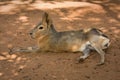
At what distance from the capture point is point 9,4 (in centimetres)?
1032

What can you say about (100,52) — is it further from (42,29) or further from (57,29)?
(57,29)

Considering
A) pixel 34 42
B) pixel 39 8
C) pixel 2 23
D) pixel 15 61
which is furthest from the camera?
pixel 39 8

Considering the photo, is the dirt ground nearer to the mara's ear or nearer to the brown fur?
the brown fur

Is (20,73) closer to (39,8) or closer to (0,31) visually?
(0,31)

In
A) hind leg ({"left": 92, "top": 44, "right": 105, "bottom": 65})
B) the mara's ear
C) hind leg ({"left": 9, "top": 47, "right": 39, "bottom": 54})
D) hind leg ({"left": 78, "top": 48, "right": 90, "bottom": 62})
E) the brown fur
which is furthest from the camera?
hind leg ({"left": 9, "top": 47, "right": 39, "bottom": 54})

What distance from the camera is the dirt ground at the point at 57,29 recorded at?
18.8 ft

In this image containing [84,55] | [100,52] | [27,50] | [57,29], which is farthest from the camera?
[57,29]

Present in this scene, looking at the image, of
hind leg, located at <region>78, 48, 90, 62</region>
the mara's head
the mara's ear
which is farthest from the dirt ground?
the mara's ear

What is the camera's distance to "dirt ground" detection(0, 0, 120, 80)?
574cm

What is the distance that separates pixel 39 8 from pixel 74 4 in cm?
112

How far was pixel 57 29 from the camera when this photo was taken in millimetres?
8000

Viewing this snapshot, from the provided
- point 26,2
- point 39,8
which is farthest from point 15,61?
point 26,2

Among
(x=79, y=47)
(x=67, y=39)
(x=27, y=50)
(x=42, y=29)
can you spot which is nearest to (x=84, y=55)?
(x=79, y=47)

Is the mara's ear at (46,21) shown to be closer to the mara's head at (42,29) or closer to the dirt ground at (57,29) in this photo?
the mara's head at (42,29)
